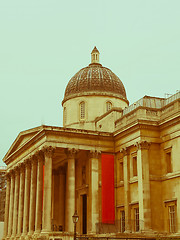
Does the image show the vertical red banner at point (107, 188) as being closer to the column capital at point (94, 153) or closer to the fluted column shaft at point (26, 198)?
the column capital at point (94, 153)

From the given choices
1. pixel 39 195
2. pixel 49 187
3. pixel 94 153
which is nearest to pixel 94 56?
pixel 94 153

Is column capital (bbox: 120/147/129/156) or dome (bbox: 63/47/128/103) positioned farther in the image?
dome (bbox: 63/47/128/103)

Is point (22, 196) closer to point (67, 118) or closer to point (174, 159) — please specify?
point (67, 118)

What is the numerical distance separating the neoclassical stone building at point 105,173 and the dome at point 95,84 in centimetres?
195

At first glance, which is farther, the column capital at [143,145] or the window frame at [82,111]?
the window frame at [82,111]

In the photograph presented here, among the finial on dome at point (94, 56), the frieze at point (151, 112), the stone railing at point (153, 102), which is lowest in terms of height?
the frieze at point (151, 112)

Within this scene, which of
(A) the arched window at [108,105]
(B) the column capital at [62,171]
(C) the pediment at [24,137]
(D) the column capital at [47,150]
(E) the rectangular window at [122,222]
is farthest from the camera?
(A) the arched window at [108,105]

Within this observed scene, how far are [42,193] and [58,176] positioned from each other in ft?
29.1

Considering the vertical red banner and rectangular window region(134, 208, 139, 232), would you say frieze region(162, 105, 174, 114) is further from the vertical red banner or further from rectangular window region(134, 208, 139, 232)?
rectangular window region(134, 208, 139, 232)

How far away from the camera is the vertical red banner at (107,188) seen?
1430 inches

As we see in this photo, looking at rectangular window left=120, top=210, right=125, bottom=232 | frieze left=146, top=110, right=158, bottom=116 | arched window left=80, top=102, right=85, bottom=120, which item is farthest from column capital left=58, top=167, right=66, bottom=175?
frieze left=146, top=110, right=158, bottom=116

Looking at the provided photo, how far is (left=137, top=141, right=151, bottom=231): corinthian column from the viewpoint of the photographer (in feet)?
105

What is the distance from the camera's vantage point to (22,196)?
42.0m

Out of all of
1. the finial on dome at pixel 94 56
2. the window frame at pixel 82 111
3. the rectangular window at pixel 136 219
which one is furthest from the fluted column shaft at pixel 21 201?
the finial on dome at pixel 94 56
